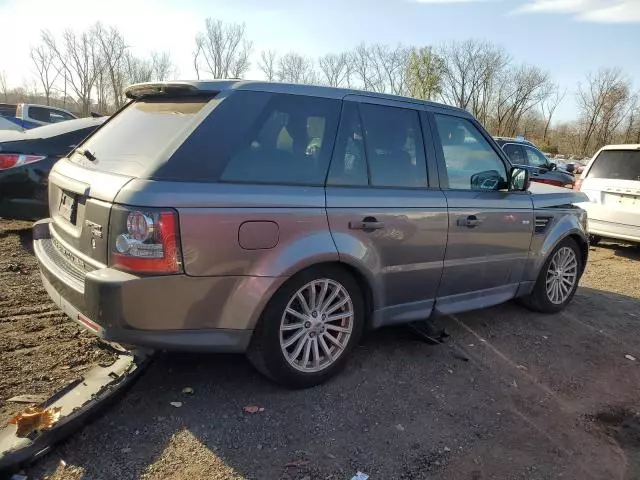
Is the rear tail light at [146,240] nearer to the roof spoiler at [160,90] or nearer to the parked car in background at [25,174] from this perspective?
the roof spoiler at [160,90]

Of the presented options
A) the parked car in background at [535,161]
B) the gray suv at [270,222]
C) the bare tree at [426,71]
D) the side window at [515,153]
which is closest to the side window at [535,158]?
the parked car in background at [535,161]

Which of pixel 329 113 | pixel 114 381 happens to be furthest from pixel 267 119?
pixel 114 381

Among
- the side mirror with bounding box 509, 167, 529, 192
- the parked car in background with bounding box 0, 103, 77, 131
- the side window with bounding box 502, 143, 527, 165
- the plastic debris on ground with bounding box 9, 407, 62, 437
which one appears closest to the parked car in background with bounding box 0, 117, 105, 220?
the plastic debris on ground with bounding box 9, 407, 62, 437

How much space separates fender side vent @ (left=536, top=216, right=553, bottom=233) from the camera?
15.6 ft

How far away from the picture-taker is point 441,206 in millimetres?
3838

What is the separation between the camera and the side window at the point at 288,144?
2.97 metres

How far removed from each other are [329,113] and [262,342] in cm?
149

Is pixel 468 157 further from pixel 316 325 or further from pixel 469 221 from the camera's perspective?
pixel 316 325

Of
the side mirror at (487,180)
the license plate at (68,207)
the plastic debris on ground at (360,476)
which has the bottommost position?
the plastic debris on ground at (360,476)

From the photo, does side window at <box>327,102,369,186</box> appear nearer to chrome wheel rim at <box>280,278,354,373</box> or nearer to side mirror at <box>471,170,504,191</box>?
chrome wheel rim at <box>280,278,354,373</box>

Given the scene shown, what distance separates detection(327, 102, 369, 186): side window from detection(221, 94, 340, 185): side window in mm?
59

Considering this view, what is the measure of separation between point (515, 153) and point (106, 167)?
1167 centimetres

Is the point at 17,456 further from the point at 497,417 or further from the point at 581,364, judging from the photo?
the point at 581,364

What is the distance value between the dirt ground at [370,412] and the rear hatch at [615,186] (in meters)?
4.12
